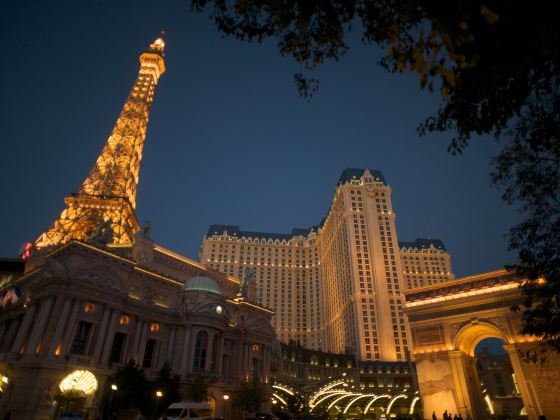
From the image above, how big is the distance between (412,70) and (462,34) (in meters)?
1.14

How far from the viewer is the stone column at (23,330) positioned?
39.0m

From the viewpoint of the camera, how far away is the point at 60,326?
38.3 metres

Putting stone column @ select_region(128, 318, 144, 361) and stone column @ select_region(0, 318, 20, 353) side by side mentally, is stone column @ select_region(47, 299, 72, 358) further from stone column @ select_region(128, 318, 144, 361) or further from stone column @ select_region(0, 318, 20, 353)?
stone column @ select_region(0, 318, 20, 353)

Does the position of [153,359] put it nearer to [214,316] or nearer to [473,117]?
[214,316]

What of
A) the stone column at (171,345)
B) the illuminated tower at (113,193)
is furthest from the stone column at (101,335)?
the illuminated tower at (113,193)

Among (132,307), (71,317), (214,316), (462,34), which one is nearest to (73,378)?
(71,317)

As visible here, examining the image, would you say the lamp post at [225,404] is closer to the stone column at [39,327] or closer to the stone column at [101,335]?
the stone column at [101,335]

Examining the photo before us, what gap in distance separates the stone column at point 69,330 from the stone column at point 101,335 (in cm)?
301

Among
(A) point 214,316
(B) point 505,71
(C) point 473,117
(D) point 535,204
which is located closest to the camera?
(B) point 505,71

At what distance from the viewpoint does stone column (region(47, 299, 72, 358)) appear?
1460 inches

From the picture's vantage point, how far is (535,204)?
20.6 meters

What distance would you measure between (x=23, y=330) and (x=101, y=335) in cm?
830

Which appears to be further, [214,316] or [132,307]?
[214,316]

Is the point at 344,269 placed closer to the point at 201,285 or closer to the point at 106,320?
the point at 201,285
